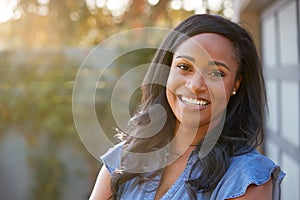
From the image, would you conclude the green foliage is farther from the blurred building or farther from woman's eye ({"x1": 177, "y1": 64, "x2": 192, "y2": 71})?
woman's eye ({"x1": 177, "y1": 64, "x2": 192, "y2": 71})

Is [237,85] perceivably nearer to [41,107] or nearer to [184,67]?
[184,67]

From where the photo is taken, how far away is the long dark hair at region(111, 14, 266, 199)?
1.84 metres

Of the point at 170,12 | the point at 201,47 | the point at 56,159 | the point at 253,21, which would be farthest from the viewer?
the point at 170,12

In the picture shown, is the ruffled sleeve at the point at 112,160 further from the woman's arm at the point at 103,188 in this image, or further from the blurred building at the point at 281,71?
the blurred building at the point at 281,71

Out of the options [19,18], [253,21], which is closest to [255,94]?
[253,21]

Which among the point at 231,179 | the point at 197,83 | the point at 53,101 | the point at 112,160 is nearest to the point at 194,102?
the point at 197,83

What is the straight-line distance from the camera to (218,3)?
615 centimetres

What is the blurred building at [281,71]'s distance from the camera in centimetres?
327

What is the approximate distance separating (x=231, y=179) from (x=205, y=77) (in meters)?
0.32

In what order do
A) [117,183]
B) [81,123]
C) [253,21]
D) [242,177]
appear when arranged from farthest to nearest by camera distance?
1. [81,123]
2. [253,21]
3. [117,183]
4. [242,177]

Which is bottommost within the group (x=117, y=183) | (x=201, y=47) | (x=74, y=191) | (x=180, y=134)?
(x=74, y=191)

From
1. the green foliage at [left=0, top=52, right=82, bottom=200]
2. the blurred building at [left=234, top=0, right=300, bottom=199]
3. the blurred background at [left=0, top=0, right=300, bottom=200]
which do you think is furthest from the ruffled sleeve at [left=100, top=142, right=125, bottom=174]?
the green foliage at [left=0, top=52, right=82, bottom=200]

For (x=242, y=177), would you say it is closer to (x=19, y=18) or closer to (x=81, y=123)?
(x=81, y=123)

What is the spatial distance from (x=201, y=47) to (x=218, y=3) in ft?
14.3
